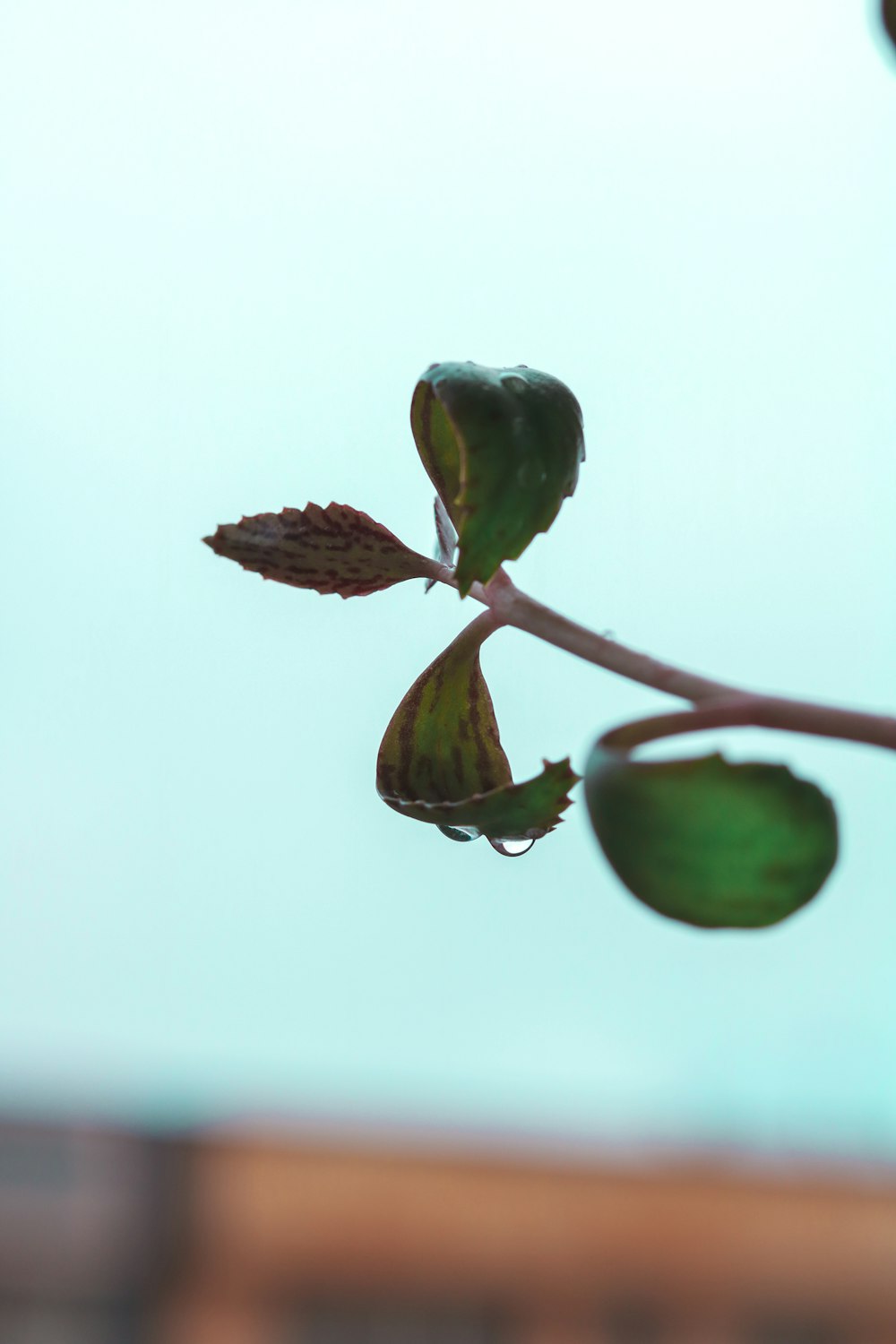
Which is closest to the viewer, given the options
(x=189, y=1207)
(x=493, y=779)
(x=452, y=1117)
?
(x=493, y=779)

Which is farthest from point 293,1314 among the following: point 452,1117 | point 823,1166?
point 823,1166

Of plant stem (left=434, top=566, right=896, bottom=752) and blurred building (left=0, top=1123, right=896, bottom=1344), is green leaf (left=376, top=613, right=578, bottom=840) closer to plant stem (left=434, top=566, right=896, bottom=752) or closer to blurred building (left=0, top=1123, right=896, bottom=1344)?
plant stem (left=434, top=566, right=896, bottom=752)

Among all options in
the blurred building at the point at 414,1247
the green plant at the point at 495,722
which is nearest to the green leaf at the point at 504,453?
the green plant at the point at 495,722

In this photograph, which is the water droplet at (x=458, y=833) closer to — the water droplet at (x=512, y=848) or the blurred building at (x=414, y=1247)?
the water droplet at (x=512, y=848)

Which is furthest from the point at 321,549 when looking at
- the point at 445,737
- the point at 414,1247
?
the point at 414,1247

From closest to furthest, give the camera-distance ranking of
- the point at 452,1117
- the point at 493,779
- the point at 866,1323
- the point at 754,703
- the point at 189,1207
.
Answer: the point at 754,703, the point at 493,779, the point at 189,1207, the point at 866,1323, the point at 452,1117

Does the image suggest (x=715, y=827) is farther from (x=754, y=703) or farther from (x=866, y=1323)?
(x=866, y=1323)

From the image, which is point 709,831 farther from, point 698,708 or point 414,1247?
point 414,1247

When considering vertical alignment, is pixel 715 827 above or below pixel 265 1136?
above

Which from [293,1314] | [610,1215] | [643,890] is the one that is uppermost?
[643,890]
